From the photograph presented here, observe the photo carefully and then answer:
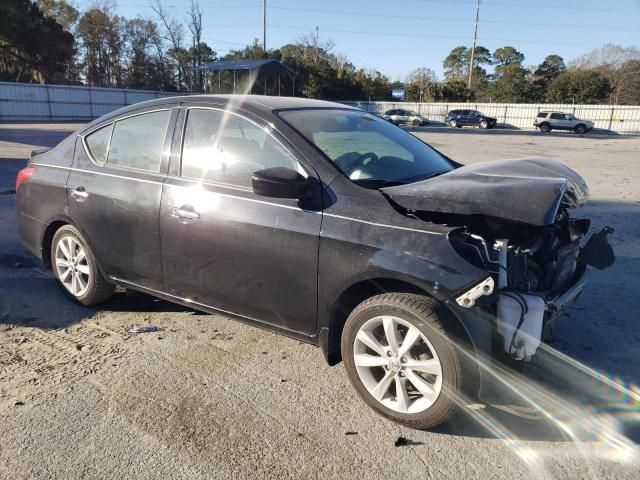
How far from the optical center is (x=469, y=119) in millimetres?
45812

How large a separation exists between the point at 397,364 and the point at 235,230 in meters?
1.29

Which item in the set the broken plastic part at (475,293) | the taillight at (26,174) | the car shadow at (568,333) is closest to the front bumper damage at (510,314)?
the broken plastic part at (475,293)

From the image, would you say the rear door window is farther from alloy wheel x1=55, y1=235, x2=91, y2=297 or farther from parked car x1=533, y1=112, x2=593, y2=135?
parked car x1=533, y1=112, x2=593, y2=135

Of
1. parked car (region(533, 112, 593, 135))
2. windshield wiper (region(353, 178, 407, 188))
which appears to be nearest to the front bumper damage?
windshield wiper (region(353, 178, 407, 188))

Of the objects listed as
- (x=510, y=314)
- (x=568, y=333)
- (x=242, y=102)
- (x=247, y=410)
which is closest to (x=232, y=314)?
(x=247, y=410)

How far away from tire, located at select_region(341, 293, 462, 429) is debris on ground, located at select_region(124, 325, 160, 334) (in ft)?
5.70

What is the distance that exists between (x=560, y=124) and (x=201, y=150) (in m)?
43.3

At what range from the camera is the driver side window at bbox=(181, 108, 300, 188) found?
3.33 m

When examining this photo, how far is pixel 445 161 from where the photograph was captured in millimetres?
4164

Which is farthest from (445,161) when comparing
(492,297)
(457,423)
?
(457,423)

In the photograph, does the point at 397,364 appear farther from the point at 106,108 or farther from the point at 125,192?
the point at 106,108

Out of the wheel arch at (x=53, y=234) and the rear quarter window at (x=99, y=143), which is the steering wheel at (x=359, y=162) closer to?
the rear quarter window at (x=99, y=143)

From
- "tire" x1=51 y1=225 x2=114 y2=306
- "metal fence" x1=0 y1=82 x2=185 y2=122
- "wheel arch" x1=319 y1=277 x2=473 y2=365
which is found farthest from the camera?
"metal fence" x1=0 y1=82 x2=185 y2=122

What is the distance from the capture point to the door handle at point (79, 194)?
13.4 feet
